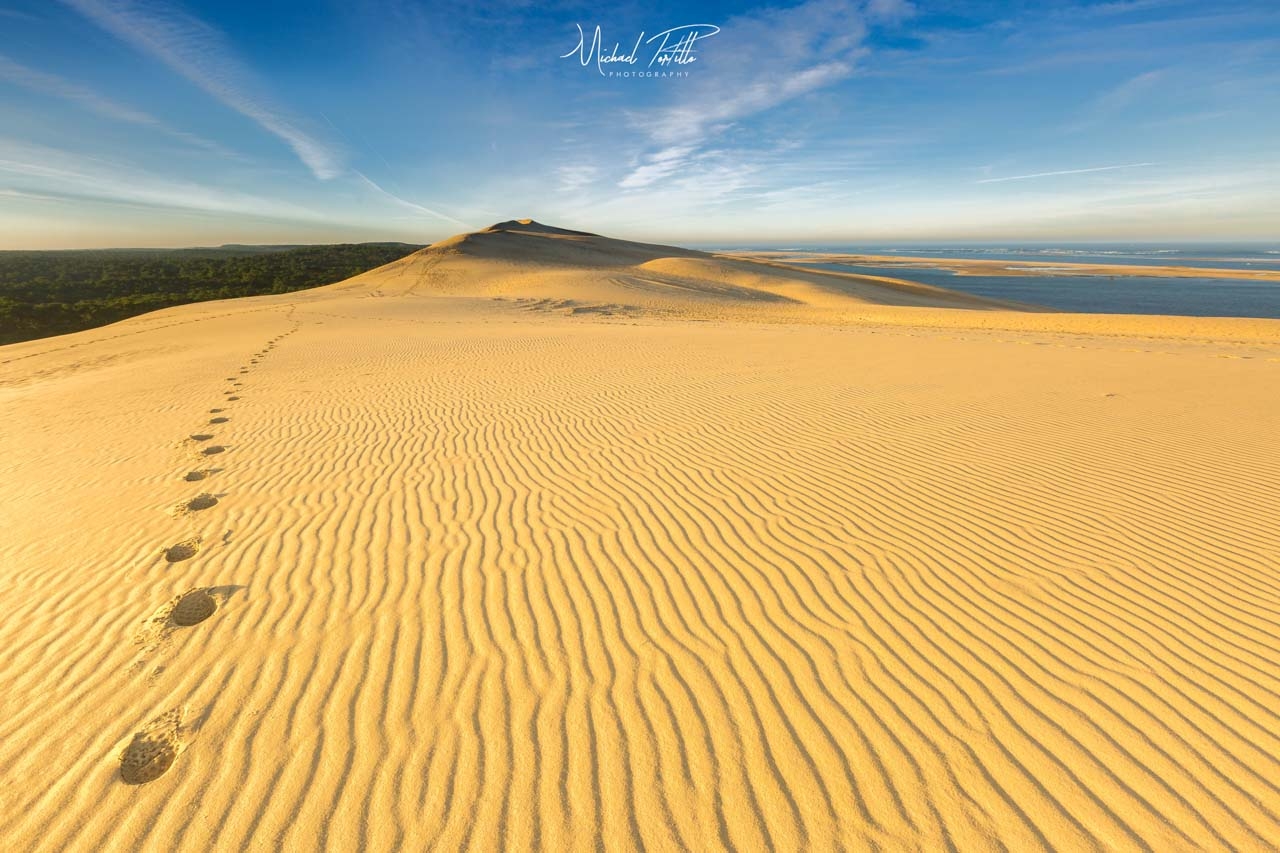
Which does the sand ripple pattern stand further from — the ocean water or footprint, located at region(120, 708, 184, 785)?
the ocean water

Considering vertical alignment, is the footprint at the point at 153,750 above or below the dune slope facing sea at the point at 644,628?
above

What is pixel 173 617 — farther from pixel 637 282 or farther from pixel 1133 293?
pixel 1133 293

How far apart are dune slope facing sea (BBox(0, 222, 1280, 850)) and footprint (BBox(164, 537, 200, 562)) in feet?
0.08

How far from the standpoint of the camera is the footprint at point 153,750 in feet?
8.45

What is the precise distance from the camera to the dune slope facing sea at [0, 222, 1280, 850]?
244cm

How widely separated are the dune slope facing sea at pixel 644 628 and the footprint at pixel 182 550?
2 cm

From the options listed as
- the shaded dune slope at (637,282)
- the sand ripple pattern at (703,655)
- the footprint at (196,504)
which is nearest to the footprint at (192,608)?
the sand ripple pattern at (703,655)

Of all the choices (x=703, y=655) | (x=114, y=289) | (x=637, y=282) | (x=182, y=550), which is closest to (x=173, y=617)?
(x=182, y=550)

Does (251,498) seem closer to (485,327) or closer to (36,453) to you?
(36,453)

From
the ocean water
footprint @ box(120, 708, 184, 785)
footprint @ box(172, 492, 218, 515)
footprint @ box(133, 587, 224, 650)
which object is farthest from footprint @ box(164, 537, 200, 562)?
the ocean water

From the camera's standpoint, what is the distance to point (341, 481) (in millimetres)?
6160

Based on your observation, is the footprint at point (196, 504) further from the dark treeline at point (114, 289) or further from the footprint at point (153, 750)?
the dark treeline at point (114, 289)

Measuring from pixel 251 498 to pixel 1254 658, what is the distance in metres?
8.05

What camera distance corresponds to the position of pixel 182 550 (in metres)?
4.56
